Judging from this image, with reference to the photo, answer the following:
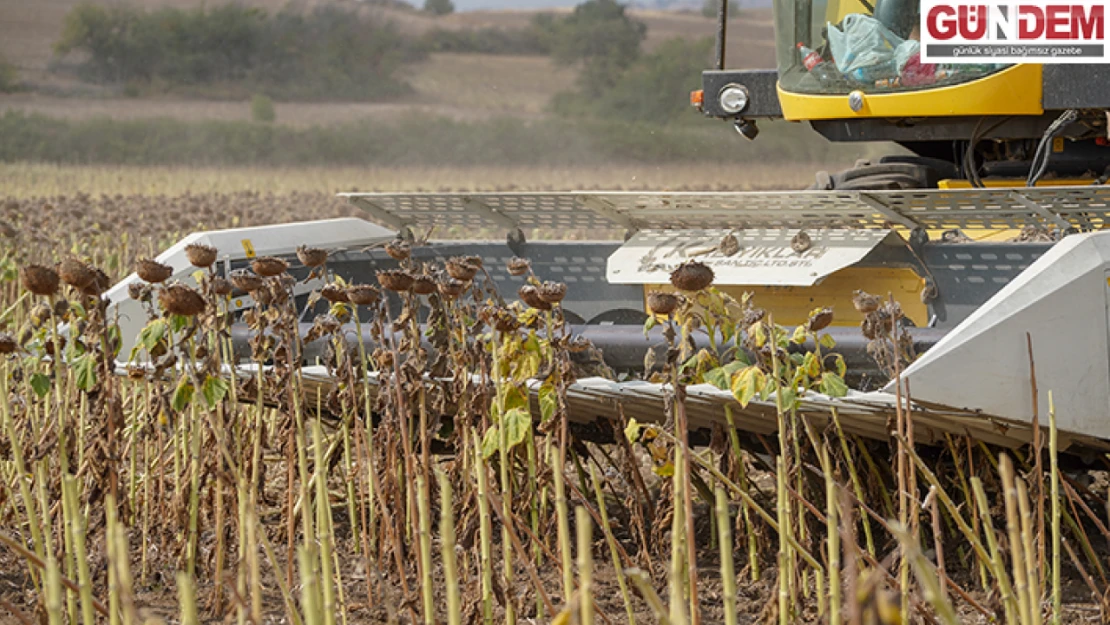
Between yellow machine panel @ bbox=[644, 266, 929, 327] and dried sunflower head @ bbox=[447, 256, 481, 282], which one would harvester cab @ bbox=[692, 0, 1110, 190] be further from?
dried sunflower head @ bbox=[447, 256, 481, 282]

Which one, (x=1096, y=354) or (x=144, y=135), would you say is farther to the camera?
(x=144, y=135)

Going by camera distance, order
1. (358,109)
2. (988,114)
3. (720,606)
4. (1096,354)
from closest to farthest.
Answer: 1. (1096,354)
2. (720,606)
3. (988,114)
4. (358,109)

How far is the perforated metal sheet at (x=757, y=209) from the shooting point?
341 centimetres

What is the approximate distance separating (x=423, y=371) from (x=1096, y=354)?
1.31m

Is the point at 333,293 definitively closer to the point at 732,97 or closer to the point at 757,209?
the point at 757,209

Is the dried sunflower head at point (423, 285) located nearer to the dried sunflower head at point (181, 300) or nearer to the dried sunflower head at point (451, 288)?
the dried sunflower head at point (451, 288)

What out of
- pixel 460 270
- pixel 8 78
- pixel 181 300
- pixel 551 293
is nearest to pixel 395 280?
pixel 460 270

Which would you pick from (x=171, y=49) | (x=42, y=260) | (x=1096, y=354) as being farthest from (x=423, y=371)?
(x=171, y=49)

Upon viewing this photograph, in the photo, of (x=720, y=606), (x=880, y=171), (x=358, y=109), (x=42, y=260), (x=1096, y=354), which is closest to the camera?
(x=1096, y=354)

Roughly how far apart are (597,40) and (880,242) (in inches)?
1648

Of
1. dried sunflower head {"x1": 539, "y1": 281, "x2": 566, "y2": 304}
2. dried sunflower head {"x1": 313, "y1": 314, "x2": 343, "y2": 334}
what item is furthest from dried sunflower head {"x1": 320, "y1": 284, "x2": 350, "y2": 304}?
dried sunflower head {"x1": 539, "y1": 281, "x2": 566, "y2": 304}

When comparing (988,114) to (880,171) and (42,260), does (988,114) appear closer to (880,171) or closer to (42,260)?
(880,171)

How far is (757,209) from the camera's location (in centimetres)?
375

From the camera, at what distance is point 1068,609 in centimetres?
302
